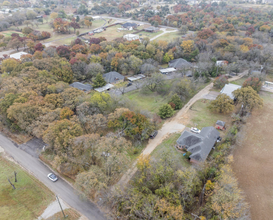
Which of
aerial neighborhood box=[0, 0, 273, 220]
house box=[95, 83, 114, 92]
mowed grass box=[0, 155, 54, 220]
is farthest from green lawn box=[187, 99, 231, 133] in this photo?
mowed grass box=[0, 155, 54, 220]

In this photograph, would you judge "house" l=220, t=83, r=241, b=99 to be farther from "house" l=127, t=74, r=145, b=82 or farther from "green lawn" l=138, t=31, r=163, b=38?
"green lawn" l=138, t=31, r=163, b=38

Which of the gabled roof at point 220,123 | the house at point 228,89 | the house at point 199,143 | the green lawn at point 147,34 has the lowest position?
the gabled roof at point 220,123

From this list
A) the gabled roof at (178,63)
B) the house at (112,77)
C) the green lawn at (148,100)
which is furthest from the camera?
the gabled roof at (178,63)

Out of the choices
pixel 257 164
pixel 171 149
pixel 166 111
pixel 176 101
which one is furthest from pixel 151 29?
pixel 257 164

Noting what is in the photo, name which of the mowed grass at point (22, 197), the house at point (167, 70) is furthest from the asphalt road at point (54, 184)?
the house at point (167, 70)

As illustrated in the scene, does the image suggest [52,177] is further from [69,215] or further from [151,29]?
[151,29]

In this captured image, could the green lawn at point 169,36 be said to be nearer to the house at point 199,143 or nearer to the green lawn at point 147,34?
the green lawn at point 147,34

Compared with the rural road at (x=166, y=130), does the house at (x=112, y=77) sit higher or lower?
higher
